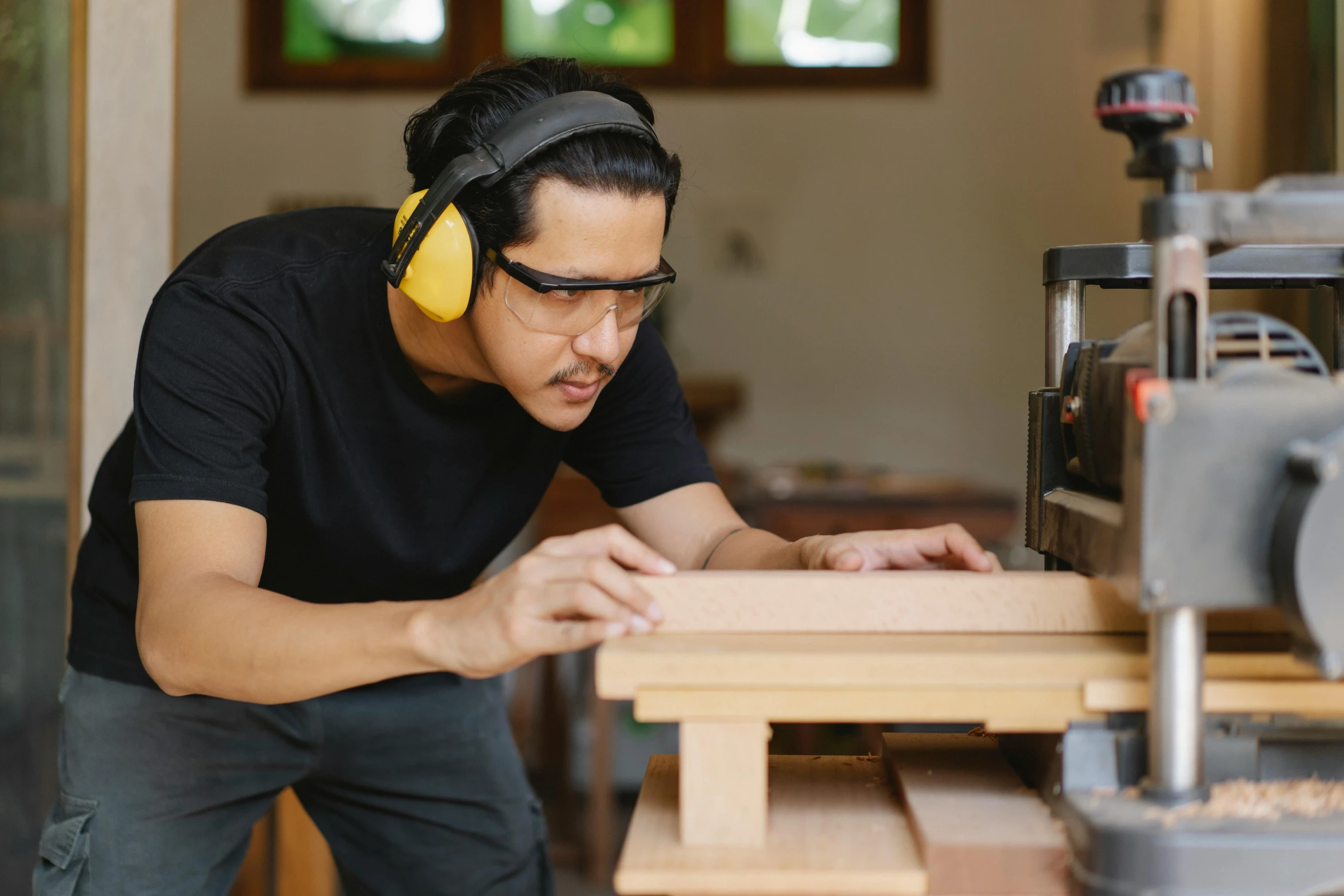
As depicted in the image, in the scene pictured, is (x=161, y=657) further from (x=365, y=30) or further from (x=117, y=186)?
(x=365, y=30)

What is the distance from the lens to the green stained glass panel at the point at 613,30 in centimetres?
465

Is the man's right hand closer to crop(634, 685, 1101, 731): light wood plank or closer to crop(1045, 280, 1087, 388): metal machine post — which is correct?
crop(634, 685, 1101, 731): light wood plank

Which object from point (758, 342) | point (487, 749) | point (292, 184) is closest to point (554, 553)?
point (487, 749)

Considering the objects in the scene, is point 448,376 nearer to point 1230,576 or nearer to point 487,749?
point 487,749

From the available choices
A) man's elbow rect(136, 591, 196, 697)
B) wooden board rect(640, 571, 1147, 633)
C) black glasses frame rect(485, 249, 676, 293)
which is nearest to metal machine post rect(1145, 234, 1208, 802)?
wooden board rect(640, 571, 1147, 633)

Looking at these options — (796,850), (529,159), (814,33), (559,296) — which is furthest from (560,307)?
(814,33)

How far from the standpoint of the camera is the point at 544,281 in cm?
106

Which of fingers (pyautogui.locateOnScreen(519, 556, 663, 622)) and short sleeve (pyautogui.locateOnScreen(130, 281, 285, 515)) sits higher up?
short sleeve (pyautogui.locateOnScreen(130, 281, 285, 515))

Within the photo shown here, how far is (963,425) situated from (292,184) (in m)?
2.83

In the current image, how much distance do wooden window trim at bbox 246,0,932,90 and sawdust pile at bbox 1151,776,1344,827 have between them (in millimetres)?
4179

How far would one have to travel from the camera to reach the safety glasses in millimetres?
1062

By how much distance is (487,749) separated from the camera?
1.53m

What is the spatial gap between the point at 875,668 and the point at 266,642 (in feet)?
1.52

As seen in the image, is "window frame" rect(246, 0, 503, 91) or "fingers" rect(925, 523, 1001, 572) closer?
"fingers" rect(925, 523, 1001, 572)
